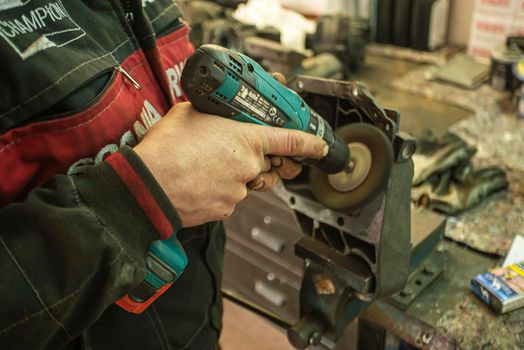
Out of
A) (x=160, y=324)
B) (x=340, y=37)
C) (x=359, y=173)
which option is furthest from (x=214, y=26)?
(x=160, y=324)

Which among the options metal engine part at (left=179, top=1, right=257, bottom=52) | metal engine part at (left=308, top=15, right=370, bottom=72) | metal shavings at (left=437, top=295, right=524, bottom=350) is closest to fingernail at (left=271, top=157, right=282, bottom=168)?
metal shavings at (left=437, top=295, right=524, bottom=350)

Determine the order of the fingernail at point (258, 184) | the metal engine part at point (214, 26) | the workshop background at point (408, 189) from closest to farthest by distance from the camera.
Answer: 1. the fingernail at point (258, 184)
2. the workshop background at point (408, 189)
3. the metal engine part at point (214, 26)

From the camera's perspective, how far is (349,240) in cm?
80

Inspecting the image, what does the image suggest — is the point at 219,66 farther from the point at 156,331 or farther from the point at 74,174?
the point at 156,331

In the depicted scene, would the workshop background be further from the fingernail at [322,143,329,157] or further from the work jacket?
the work jacket

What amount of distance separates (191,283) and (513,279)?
1.65 ft

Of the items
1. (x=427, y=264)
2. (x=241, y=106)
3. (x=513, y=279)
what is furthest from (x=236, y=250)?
(x=241, y=106)

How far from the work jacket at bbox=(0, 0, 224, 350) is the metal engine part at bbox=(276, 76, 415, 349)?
27cm

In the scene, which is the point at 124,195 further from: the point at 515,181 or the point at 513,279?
the point at 515,181

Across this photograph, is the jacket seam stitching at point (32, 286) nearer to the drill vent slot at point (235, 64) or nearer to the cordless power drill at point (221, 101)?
the cordless power drill at point (221, 101)

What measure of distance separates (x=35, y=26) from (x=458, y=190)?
87 cm

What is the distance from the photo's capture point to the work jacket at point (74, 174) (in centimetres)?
47

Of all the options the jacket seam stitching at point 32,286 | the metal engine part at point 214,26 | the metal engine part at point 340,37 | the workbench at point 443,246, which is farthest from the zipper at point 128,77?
the metal engine part at point 340,37

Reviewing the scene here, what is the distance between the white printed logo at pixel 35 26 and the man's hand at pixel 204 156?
0.14 m
